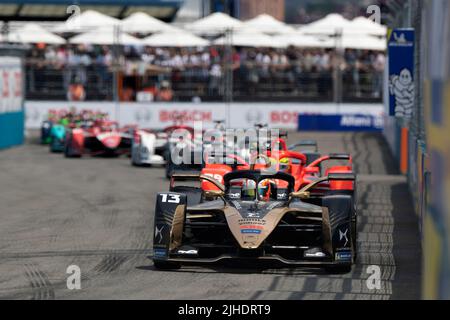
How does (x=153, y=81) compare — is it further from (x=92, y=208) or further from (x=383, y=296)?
(x=383, y=296)

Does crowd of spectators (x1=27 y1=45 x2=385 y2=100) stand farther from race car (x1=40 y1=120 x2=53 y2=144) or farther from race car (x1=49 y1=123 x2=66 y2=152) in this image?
race car (x1=49 y1=123 x2=66 y2=152)

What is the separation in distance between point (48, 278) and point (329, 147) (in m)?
19.1

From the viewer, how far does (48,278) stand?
11.0m

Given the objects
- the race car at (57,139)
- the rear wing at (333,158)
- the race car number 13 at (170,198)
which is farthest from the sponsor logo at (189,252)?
the race car at (57,139)

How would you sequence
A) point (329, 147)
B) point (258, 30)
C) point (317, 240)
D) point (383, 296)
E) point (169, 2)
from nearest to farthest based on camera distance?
point (383, 296) → point (317, 240) → point (329, 147) → point (258, 30) → point (169, 2)

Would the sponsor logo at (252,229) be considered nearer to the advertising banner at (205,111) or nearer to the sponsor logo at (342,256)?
the sponsor logo at (342,256)

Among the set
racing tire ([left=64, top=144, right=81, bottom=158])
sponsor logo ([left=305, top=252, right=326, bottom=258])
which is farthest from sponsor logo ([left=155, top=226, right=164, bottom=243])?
racing tire ([left=64, top=144, right=81, bottom=158])

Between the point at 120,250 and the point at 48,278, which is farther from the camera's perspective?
the point at 120,250

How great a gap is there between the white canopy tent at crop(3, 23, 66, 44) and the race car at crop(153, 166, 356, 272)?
2571 centimetres

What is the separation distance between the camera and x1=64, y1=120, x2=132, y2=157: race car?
26641mm

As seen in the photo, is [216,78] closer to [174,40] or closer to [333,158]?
[174,40]

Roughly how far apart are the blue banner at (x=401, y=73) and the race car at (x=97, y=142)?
9.23 metres

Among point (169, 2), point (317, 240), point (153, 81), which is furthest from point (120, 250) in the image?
point (169, 2)

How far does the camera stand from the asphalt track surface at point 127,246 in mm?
10234
